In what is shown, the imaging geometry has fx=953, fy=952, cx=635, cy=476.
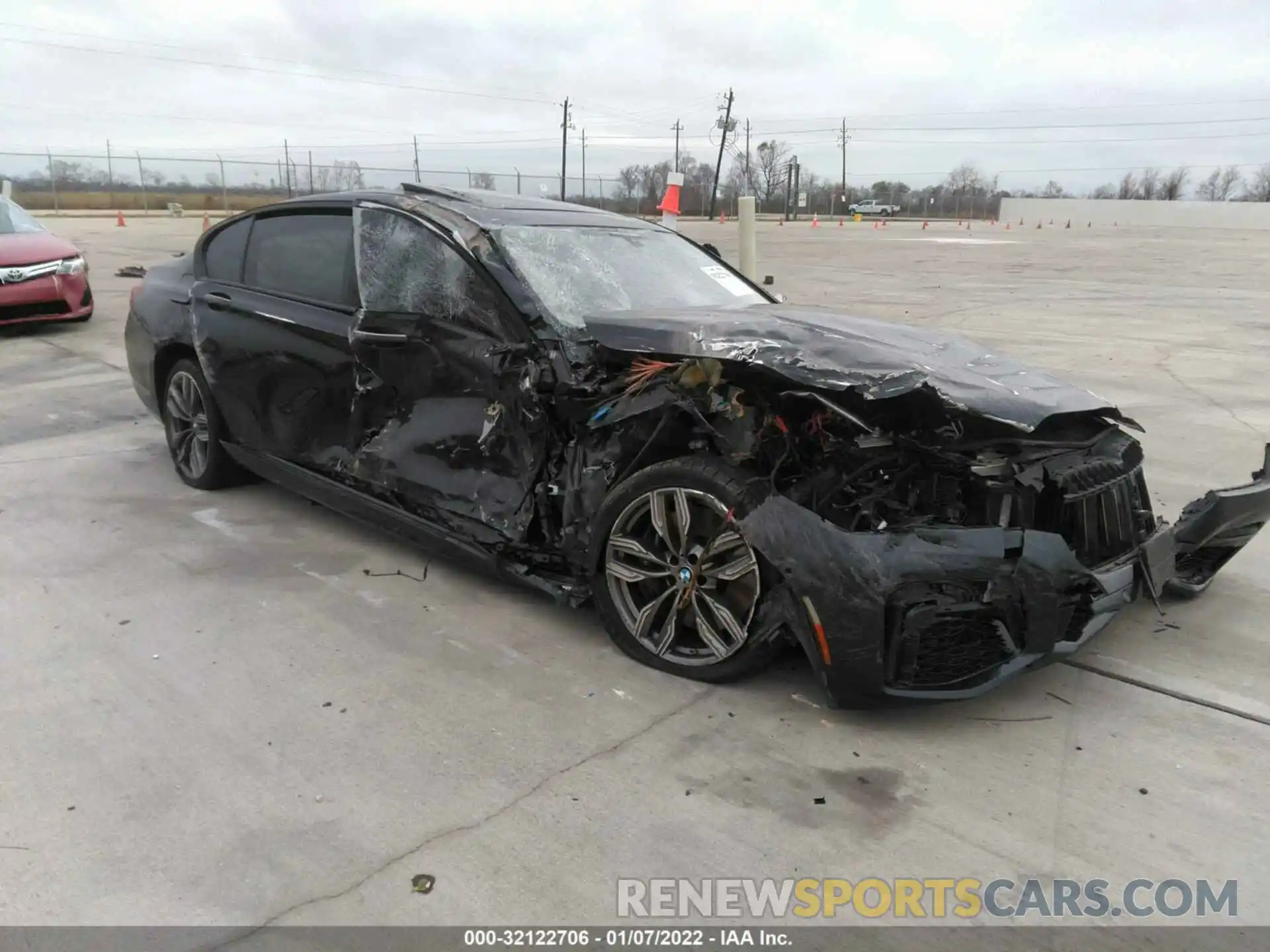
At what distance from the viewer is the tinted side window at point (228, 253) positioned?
4844 mm

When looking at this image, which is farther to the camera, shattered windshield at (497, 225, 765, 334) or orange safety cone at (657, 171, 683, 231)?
orange safety cone at (657, 171, 683, 231)

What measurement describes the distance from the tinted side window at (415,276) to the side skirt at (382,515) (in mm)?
839

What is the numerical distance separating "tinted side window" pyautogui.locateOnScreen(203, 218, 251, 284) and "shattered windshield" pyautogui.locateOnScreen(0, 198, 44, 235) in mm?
7098

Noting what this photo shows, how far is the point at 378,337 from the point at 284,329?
75 centimetres

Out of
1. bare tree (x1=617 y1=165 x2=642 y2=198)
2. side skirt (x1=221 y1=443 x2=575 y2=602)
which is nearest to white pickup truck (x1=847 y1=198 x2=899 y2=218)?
bare tree (x1=617 y1=165 x2=642 y2=198)

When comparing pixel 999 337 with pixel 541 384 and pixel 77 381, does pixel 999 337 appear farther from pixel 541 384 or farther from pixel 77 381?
pixel 77 381

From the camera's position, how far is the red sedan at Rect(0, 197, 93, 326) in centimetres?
980

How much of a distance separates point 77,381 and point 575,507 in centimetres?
663

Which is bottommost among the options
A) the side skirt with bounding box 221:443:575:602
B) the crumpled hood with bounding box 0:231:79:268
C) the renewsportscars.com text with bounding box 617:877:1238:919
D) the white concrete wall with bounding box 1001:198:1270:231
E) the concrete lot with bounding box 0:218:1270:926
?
the renewsportscars.com text with bounding box 617:877:1238:919

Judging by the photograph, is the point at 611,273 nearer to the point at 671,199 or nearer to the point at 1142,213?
the point at 671,199

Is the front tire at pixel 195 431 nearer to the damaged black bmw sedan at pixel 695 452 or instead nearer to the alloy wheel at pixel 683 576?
the damaged black bmw sedan at pixel 695 452

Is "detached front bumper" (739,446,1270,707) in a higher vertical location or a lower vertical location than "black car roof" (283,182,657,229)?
lower

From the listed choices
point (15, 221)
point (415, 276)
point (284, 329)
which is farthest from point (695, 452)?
point (15, 221)

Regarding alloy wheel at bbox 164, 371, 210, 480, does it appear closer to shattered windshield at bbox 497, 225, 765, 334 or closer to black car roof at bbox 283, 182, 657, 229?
black car roof at bbox 283, 182, 657, 229
